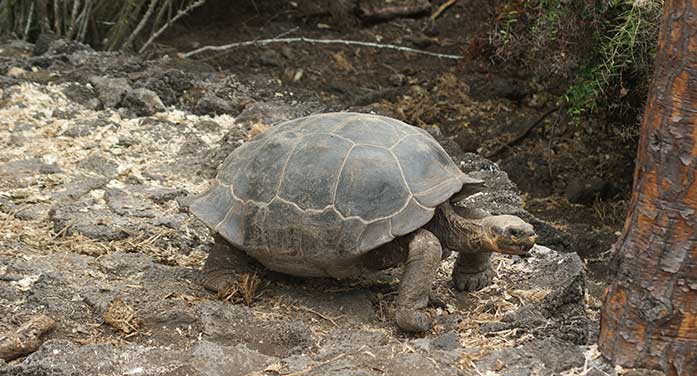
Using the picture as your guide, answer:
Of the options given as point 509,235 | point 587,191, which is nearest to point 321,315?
point 509,235

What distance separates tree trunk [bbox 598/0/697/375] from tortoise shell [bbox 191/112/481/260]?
95cm

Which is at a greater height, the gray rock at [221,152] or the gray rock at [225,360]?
the gray rock at [225,360]

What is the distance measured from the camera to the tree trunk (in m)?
3.23

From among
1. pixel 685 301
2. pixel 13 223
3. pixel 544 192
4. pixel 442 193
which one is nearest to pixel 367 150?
pixel 442 193

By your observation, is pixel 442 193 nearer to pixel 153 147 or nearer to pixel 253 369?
pixel 253 369

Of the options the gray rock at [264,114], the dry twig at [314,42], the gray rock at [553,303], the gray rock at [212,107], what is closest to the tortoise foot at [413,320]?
the gray rock at [553,303]

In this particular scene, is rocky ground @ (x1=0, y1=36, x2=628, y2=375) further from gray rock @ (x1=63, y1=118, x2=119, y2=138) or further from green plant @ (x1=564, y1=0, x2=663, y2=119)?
green plant @ (x1=564, y1=0, x2=663, y2=119)

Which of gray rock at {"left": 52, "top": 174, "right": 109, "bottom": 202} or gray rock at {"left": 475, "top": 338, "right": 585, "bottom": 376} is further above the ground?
gray rock at {"left": 475, "top": 338, "right": 585, "bottom": 376}

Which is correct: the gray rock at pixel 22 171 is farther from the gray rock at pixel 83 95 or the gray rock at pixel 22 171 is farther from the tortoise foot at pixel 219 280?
the tortoise foot at pixel 219 280

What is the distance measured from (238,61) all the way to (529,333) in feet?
19.7

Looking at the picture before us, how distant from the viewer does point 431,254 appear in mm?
4164

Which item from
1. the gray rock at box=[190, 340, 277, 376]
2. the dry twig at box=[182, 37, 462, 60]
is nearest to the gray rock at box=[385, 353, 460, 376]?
the gray rock at box=[190, 340, 277, 376]

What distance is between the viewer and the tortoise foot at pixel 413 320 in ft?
13.4

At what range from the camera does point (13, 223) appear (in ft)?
16.4
